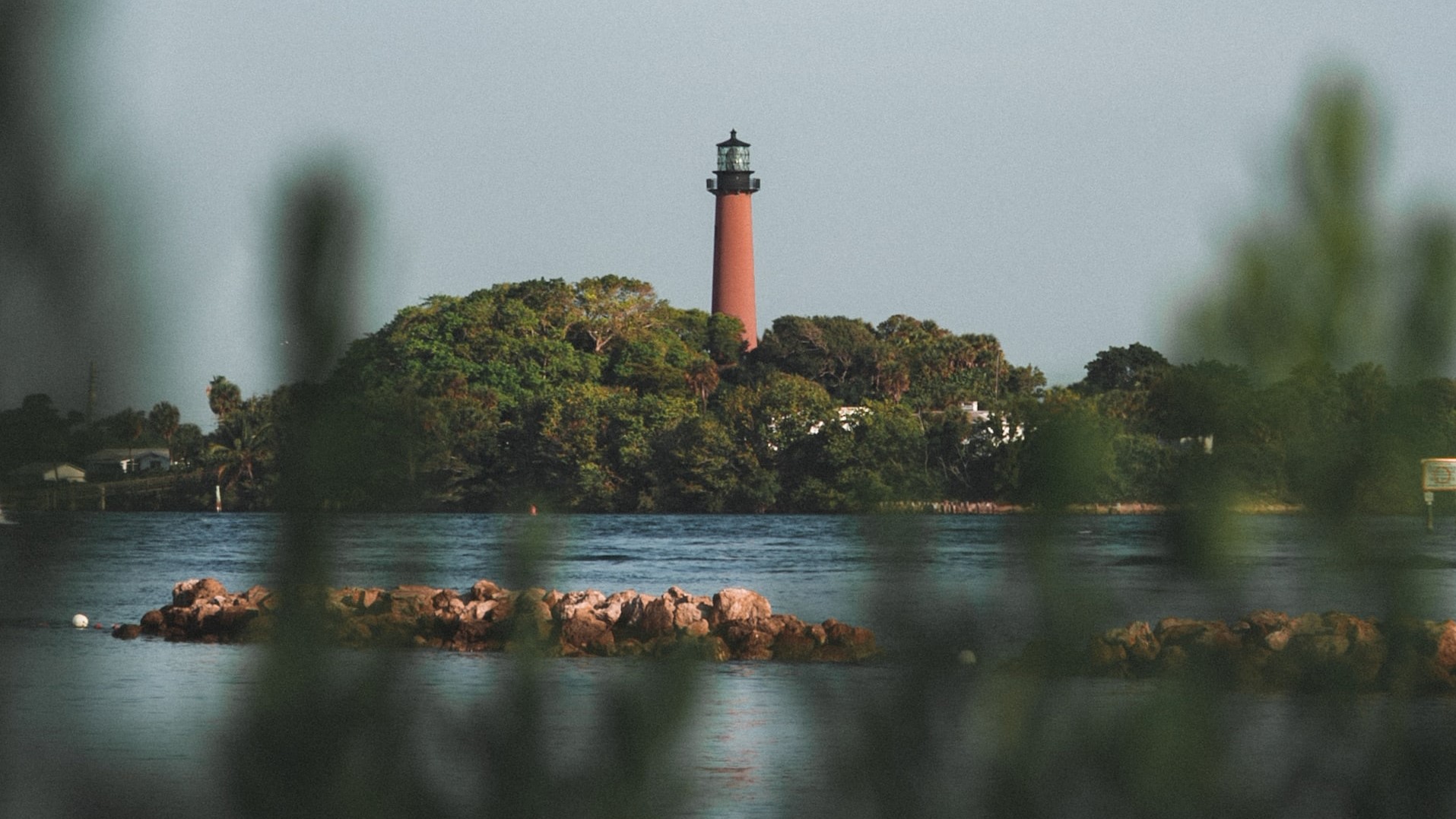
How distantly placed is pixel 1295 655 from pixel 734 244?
3525 inches

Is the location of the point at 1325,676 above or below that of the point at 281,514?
below

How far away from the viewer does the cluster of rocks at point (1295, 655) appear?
225cm

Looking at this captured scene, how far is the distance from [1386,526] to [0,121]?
6.13 feet

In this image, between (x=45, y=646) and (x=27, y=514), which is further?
(x=45, y=646)

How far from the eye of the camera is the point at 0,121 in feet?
6.16

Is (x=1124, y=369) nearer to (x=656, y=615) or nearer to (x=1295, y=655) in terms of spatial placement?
(x=1295, y=655)

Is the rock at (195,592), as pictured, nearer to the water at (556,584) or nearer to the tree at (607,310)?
the water at (556,584)

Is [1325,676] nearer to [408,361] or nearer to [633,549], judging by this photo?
[408,361]

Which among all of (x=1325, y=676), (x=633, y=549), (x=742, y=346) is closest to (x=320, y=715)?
(x=1325, y=676)

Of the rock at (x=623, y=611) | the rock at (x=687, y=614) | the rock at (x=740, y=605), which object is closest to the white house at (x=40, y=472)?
the rock at (x=687, y=614)

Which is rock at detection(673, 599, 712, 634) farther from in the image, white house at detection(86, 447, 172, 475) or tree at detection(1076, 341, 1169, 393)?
white house at detection(86, 447, 172, 475)

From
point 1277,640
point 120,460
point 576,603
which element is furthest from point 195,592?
point 1277,640

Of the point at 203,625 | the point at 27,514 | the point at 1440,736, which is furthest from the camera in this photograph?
Answer: the point at 203,625

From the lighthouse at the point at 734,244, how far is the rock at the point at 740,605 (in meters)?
65.9
